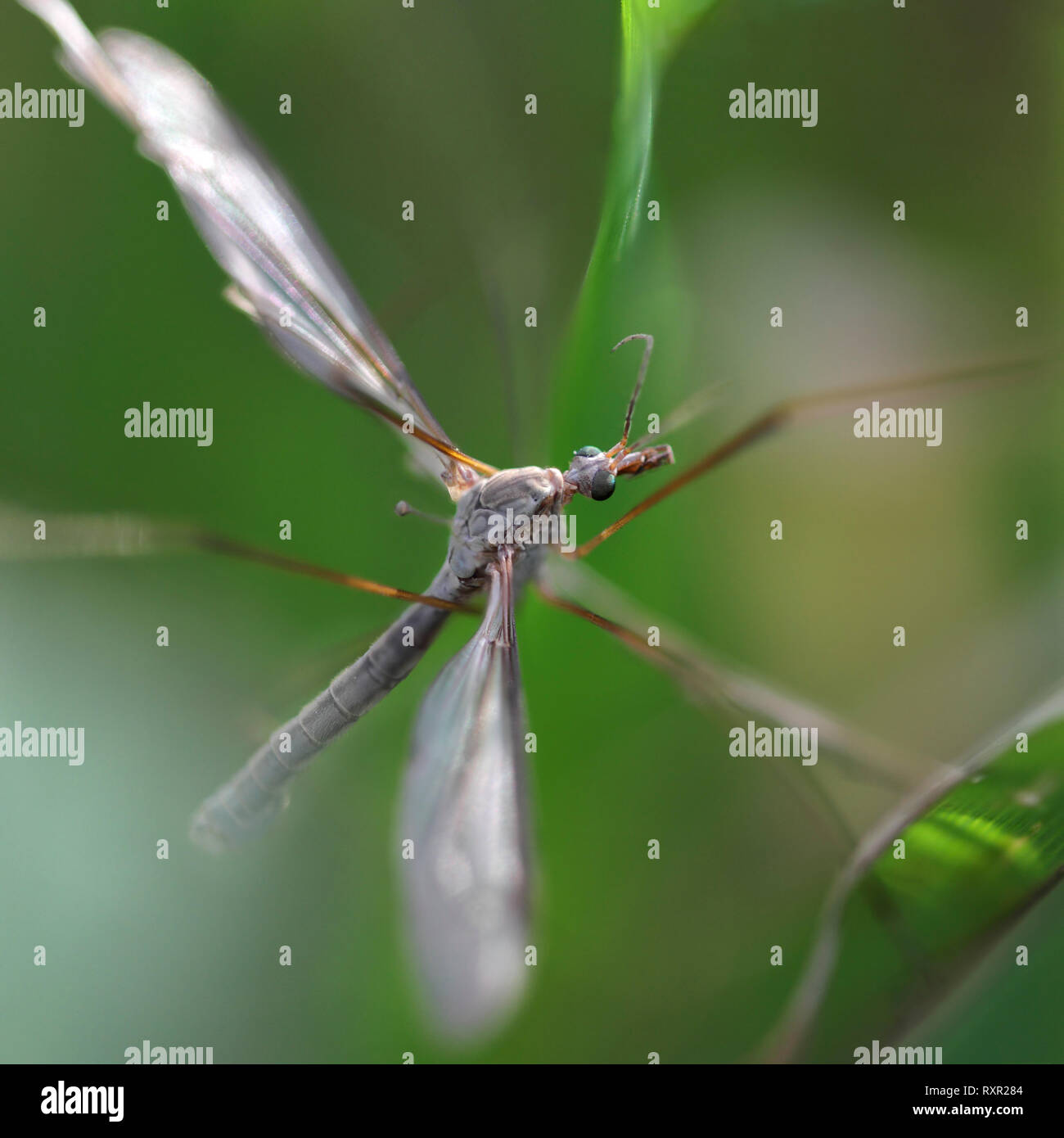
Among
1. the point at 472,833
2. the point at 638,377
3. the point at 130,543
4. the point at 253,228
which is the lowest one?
the point at 472,833

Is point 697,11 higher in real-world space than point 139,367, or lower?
higher

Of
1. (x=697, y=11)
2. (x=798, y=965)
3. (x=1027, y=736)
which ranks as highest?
(x=697, y=11)

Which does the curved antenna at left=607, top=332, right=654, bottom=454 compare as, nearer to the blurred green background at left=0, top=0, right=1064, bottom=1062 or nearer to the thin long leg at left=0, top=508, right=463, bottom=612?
the blurred green background at left=0, top=0, right=1064, bottom=1062

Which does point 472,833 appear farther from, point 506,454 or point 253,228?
point 253,228

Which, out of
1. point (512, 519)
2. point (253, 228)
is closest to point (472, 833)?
point (512, 519)

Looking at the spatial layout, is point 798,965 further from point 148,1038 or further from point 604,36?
point 604,36

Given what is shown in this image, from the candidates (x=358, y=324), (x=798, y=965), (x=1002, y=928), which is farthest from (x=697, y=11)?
(x=798, y=965)

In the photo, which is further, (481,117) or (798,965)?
(481,117)

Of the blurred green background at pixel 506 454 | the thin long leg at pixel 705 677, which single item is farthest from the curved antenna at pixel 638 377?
the thin long leg at pixel 705 677
